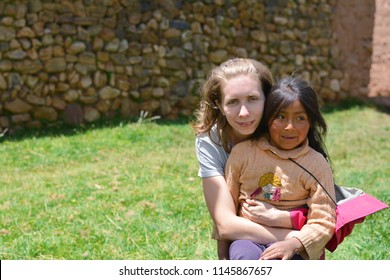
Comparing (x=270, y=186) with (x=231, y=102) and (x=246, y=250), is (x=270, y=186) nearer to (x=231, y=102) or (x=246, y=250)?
(x=246, y=250)

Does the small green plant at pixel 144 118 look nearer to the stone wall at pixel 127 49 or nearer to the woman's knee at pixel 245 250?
the stone wall at pixel 127 49

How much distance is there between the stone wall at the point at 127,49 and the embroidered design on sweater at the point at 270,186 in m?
5.66

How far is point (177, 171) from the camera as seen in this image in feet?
18.9

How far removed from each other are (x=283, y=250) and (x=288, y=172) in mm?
308

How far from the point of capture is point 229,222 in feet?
8.02

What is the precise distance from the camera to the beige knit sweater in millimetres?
2375

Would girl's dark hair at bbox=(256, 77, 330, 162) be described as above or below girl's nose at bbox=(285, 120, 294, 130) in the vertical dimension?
above

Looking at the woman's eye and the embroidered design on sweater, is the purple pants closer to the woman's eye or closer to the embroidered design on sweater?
the embroidered design on sweater

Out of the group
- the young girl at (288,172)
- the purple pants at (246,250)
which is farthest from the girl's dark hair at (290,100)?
the purple pants at (246,250)

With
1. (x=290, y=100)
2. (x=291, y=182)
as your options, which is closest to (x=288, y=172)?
(x=291, y=182)

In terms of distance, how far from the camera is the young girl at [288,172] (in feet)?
7.75

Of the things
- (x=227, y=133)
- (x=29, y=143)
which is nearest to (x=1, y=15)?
(x=29, y=143)

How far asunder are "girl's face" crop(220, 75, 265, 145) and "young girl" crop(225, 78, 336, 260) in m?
0.04

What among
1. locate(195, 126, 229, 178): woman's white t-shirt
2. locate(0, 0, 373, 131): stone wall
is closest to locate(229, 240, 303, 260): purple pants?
locate(195, 126, 229, 178): woman's white t-shirt
